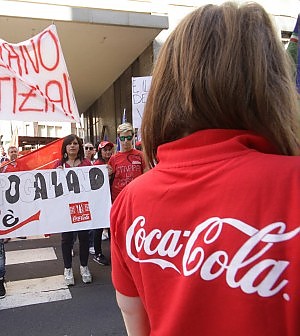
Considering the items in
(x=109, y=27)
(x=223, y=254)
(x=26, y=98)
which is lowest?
(x=223, y=254)

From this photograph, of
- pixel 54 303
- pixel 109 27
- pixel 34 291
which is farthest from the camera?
pixel 109 27

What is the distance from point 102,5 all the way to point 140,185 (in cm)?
922

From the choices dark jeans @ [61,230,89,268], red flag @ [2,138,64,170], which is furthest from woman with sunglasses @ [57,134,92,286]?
red flag @ [2,138,64,170]

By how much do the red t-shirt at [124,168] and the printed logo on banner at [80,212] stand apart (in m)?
0.73

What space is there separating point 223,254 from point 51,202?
343 centimetres

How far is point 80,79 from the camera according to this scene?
46.4 ft

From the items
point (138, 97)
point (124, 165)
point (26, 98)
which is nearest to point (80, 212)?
point (124, 165)

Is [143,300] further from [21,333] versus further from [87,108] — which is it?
[87,108]

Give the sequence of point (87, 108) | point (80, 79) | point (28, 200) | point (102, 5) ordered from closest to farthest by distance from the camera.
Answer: point (28, 200), point (102, 5), point (80, 79), point (87, 108)

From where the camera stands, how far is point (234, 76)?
0.78 m

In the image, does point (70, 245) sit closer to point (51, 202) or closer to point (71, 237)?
point (71, 237)

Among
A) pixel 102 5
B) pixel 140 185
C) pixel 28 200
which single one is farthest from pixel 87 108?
pixel 140 185

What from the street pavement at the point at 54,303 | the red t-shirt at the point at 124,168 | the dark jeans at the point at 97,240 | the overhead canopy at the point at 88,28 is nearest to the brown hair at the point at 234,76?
the street pavement at the point at 54,303

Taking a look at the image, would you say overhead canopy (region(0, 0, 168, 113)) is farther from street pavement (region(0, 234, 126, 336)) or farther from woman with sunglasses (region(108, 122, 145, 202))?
street pavement (region(0, 234, 126, 336))
